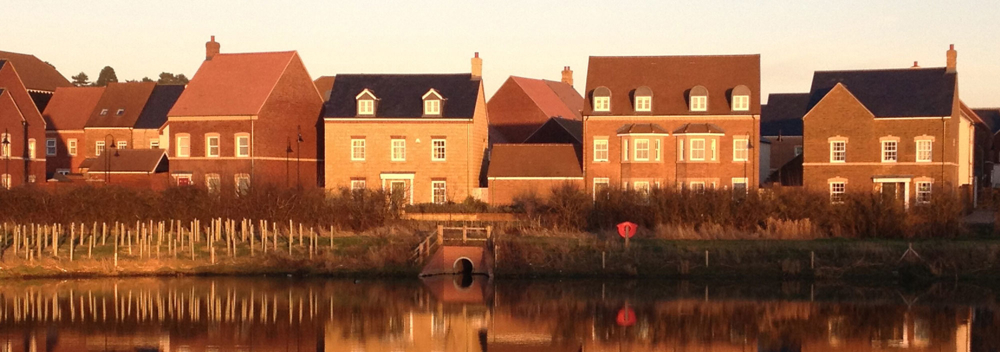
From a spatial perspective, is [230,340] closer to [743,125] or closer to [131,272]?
[131,272]

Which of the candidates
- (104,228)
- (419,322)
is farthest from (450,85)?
(419,322)

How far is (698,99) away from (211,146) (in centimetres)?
2205

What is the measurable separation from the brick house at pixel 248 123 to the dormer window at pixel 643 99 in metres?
15.3

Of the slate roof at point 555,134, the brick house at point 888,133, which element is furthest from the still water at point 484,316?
the slate roof at point 555,134

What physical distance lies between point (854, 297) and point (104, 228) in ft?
81.6

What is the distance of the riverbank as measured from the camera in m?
38.0

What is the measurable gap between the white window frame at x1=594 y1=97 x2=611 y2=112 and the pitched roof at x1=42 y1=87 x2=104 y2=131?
32.2m

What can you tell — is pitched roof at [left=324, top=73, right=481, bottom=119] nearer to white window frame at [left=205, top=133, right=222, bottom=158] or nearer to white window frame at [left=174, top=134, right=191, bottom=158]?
white window frame at [left=205, top=133, right=222, bottom=158]

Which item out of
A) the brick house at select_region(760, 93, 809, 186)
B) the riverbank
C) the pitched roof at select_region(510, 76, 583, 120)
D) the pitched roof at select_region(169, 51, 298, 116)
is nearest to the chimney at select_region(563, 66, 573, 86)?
the pitched roof at select_region(510, 76, 583, 120)

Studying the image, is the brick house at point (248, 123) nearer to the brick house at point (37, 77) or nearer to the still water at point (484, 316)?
the still water at point (484, 316)

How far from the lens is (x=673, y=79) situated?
53.8 m

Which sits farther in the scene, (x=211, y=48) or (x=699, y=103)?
(x=211, y=48)

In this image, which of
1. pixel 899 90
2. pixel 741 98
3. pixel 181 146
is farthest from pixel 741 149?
pixel 181 146

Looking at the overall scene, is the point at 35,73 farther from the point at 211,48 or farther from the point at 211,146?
the point at 211,146
